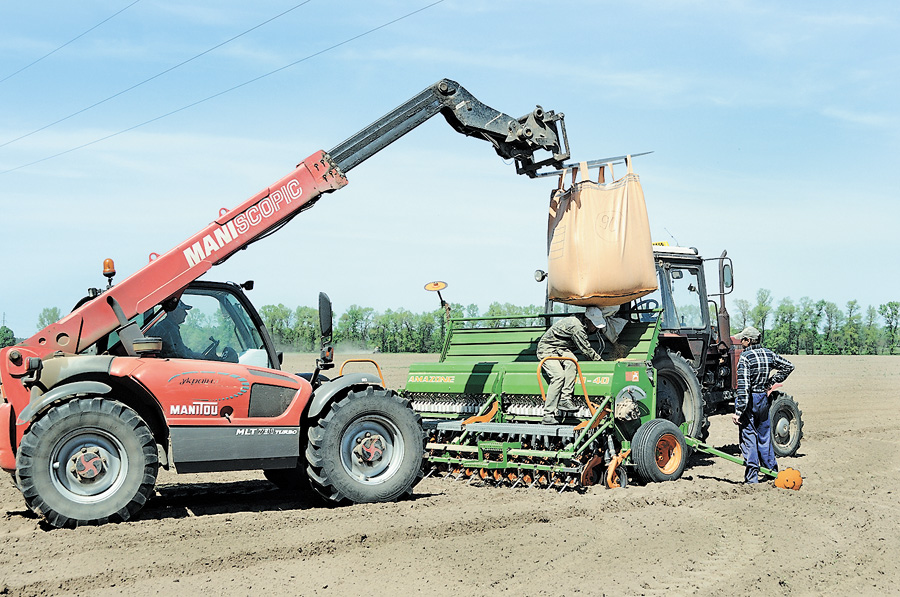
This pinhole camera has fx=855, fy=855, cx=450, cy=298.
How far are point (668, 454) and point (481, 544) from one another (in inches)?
136

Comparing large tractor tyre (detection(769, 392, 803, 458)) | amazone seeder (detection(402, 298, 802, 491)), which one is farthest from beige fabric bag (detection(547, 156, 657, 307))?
large tractor tyre (detection(769, 392, 803, 458))

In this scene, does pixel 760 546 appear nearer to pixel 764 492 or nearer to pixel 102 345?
pixel 764 492

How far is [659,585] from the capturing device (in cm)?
536

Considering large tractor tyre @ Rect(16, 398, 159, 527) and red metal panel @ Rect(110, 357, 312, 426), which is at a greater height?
red metal panel @ Rect(110, 357, 312, 426)

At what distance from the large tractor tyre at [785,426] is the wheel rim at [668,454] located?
3.10 m

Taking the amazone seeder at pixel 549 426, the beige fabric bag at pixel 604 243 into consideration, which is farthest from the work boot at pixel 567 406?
the beige fabric bag at pixel 604 243

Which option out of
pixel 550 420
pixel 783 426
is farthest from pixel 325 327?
pixel 783 426

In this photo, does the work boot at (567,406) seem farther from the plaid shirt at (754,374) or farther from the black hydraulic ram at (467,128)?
the black hydraulic ram at (467,128)

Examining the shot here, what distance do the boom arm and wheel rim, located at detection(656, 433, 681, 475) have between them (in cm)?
324

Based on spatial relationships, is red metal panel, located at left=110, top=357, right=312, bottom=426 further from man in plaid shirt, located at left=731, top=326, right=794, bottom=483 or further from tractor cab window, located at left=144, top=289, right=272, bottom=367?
man in plaid shirt, located at left=731, top=326, right=794, bottom=483

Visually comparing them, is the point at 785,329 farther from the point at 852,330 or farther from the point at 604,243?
the point at 604,243

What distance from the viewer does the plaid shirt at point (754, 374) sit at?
9.35 m

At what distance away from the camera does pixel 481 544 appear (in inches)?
246

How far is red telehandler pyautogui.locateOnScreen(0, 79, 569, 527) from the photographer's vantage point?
664cm
